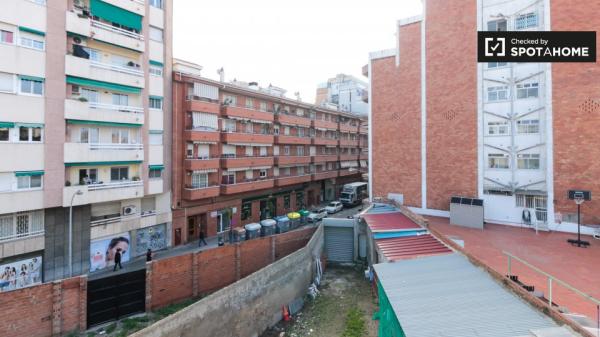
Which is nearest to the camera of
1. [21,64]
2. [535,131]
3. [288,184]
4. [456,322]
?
[456,322]

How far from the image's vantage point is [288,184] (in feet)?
113

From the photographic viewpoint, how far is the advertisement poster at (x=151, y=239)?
21.0 meters

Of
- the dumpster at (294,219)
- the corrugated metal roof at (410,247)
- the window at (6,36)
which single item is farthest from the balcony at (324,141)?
the window at (6,36)

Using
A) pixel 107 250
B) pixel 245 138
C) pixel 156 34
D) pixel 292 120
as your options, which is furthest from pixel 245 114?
pixel 107 250

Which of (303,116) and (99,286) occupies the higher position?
(303,116)

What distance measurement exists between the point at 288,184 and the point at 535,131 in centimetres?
2217

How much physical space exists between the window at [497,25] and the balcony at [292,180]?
70.6ft

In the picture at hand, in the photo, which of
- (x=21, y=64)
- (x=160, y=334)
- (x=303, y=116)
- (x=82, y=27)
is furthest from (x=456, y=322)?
(x=303, y=116)

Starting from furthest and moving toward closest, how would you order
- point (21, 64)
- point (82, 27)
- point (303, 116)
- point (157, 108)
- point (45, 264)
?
point (303, 116), point (157, 108), point (82, 27), point (45, 264), point (21, 64)

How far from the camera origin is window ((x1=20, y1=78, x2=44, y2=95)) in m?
15.6

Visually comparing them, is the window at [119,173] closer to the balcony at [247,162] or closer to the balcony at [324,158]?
the balcony at [247,162]

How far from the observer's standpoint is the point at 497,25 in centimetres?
2030

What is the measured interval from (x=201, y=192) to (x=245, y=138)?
6.79m

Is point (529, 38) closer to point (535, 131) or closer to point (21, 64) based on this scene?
point (535, 131)
